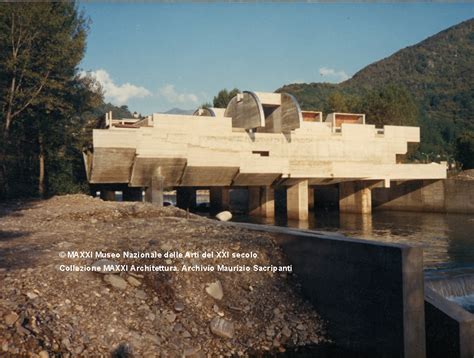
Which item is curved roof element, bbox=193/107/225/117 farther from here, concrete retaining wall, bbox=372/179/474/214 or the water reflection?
concrete retaining wall, bbox=372/179/474/214

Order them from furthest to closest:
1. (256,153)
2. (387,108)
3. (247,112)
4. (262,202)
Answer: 1. (387,108)
2. (262,202)
3. (256,153)
4. (247,112)

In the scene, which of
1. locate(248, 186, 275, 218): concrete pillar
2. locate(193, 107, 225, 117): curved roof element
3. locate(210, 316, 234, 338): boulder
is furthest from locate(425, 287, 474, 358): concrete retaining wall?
locate(248, 186, 275, 218): concrete pillar

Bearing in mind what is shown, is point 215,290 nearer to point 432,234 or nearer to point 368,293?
point 368,293

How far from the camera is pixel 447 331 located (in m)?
11.4

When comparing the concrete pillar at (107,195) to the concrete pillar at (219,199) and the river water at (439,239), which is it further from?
the river water at (439,239)

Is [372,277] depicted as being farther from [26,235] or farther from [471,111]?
[471,111]

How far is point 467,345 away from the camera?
1129 cm

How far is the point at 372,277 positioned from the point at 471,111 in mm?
152322

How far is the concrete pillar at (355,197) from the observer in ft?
173

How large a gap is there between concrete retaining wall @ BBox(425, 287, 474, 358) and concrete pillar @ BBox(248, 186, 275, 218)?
3920 centimetres

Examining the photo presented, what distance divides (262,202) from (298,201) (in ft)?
19.6

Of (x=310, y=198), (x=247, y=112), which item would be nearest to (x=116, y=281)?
(x=247, y=112)

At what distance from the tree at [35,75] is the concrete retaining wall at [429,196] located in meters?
40.3

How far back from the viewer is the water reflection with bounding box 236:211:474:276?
2117 cm
